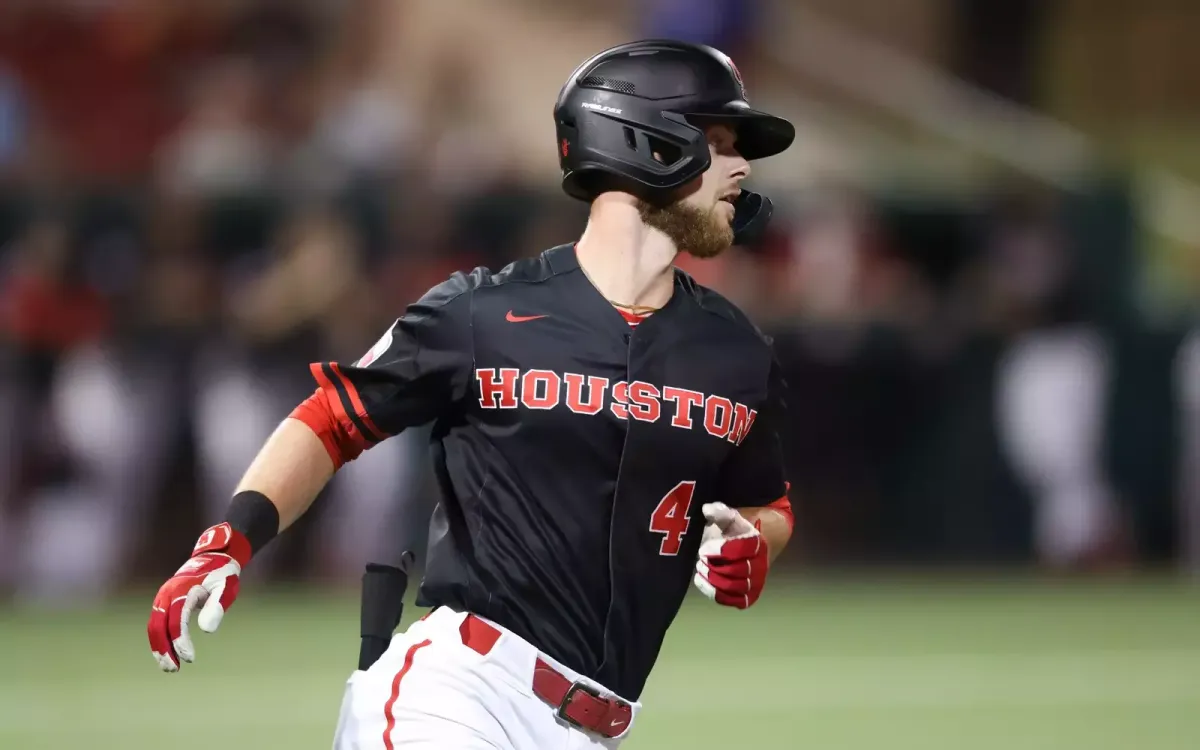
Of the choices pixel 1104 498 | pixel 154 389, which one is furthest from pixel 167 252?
pixel 1104 498

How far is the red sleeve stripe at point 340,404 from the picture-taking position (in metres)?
3.86

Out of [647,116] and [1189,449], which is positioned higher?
[1189,449]

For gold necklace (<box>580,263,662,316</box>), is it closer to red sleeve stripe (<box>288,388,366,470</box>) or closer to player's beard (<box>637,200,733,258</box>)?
player's beard (<box>637,200,733,258</box>)

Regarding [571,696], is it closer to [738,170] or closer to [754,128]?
[738,170]

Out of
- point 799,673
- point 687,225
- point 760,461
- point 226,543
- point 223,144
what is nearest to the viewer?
point 226,543

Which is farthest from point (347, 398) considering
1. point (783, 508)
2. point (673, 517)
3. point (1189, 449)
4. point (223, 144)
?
point (1189, 449)

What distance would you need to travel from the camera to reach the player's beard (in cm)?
399

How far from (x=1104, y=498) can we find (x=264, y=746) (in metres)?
7.25

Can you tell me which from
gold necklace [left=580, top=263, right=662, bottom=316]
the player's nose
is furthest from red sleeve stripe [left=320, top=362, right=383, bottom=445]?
the player's nose

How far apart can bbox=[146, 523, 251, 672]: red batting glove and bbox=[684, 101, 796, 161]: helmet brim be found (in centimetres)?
132

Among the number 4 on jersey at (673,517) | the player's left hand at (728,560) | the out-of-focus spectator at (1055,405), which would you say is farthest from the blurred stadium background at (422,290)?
the player's left hand at (728,560)

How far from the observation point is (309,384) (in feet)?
37.6

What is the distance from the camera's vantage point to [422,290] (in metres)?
11.5

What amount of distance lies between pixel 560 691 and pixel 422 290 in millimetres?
7865
